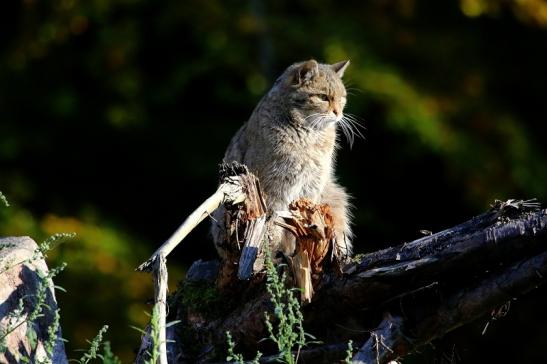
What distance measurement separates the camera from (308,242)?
388 cm

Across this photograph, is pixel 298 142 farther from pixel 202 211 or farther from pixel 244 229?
pixel 202 211

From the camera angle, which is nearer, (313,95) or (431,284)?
(431,284)

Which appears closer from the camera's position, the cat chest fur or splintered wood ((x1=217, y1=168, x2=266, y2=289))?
splintered wood ((x1=217, y1=168, x2=266, y2=289))

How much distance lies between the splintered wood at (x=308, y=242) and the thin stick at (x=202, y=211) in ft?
0.67

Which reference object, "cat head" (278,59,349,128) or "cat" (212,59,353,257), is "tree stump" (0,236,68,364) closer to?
"cat" (212,59,353,257)

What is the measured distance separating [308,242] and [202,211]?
20.1 inches

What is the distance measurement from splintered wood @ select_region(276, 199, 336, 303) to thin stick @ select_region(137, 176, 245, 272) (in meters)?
0.20

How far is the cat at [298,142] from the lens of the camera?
531cm

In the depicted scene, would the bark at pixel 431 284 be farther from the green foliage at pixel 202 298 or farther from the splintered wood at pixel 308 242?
the green foliage at pixel 202 298

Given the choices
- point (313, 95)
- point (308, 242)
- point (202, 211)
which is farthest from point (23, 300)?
point (313, 95)

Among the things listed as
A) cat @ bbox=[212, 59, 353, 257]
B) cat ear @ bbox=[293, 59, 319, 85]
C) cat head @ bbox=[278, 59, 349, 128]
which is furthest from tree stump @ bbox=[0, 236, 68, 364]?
cat ear @ bbox=[293, 59, 319, 85]

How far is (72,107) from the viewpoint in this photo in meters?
9.72

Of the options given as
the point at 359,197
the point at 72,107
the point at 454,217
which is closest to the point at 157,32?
the point at 72,107

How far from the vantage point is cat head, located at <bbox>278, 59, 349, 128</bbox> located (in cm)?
557
